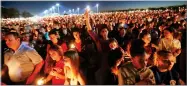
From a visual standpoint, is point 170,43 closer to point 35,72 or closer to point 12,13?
point 35,72

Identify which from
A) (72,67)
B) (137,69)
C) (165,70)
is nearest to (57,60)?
(72,67)

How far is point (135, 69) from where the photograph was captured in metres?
2.54

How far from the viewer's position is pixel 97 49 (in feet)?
8.38

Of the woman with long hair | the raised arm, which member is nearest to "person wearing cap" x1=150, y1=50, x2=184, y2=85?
the raised arm

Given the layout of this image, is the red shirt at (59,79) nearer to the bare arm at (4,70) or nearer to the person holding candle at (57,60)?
the person holding candle at (57,60)

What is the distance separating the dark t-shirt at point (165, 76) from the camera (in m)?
2.54

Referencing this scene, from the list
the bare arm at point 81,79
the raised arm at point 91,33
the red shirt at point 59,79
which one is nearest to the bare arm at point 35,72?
the red shirt at point 59,79

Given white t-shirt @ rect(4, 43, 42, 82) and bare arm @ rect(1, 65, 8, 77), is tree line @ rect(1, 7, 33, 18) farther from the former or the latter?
bare arm @ rect(1, 65, 8, 77)

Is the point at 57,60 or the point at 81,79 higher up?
the point at 57,60

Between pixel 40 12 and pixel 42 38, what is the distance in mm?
185

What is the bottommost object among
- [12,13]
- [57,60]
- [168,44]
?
[57,60]

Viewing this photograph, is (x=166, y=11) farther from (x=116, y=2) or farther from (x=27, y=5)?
(x=27, y=5)

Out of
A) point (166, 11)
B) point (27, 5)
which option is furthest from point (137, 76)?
point (27, 5)

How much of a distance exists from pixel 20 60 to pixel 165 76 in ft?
3.40
